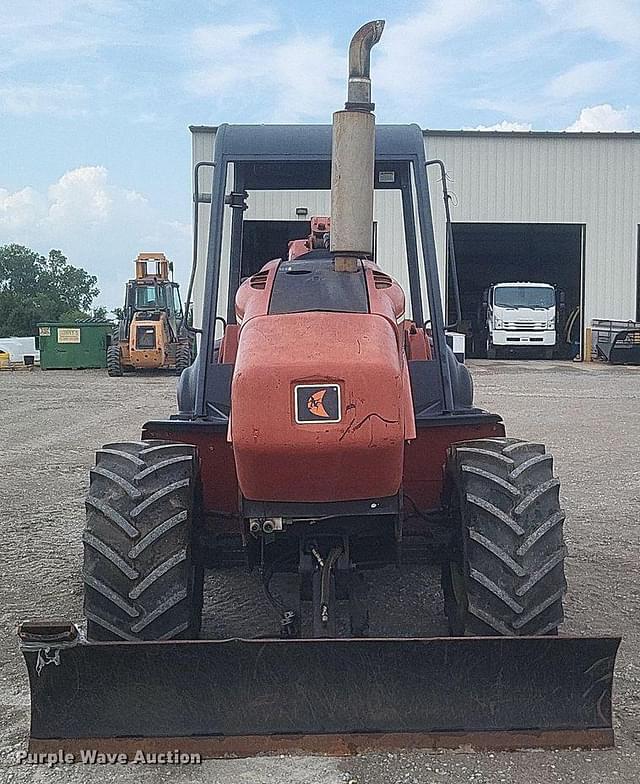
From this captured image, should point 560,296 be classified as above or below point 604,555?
above

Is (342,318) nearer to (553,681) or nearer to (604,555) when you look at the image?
(553,681)

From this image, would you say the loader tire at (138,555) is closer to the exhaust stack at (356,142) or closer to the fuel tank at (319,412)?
the fuel tank at (319,412)

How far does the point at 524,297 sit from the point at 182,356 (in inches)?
437

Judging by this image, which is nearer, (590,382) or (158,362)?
(590,382)

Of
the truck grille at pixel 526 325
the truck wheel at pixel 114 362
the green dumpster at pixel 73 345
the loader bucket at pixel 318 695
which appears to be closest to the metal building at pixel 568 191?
the truck grille at pixel 526 325

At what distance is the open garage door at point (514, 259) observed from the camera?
3375 cm

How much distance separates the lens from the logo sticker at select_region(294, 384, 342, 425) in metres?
3.23

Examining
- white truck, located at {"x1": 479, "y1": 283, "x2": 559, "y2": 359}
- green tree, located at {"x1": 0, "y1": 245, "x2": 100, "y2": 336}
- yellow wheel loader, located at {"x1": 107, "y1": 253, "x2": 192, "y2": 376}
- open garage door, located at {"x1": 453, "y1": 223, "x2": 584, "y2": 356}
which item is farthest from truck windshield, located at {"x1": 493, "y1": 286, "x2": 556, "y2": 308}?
green tree, located at {"x1": 0, "y1": 245, "x2": 100, "y2": 336}

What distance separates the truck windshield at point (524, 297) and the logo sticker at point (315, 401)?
25.5 m

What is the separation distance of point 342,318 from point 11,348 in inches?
1006

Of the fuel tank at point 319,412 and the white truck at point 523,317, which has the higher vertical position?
the white truck at point 523,317

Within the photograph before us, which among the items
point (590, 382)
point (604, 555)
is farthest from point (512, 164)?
point (604, 555)

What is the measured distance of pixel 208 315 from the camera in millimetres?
4562

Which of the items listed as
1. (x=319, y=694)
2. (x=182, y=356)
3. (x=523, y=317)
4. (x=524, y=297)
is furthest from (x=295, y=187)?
(x=524, y=297)
